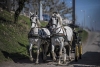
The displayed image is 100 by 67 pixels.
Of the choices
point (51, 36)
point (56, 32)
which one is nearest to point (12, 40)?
point (51, 36)

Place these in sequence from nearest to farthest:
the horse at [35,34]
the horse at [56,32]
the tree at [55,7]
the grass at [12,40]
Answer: the horse at [56,32] < the horse at [35,34] < the grass at [12,40] < the tree at [55,7]

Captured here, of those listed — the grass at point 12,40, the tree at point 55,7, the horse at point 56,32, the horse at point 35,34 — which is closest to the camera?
the horse at point 56,32

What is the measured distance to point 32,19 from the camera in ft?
54.7

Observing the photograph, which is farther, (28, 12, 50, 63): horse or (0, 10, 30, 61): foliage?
(0, 10, 30, 61): foliage

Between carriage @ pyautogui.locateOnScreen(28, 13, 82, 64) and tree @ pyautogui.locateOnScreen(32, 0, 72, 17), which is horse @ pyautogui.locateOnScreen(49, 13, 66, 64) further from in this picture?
tree @ pyautogui.locateOnScreen(32, 0, 72, 17)

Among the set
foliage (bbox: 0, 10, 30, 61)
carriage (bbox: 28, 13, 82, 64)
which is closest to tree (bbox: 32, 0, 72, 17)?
foliage (bbox: 0, 10, 30, 61)

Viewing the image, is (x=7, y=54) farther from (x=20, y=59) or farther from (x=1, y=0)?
(x=1, y=0)

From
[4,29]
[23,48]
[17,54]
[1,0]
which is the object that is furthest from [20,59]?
[1,0]

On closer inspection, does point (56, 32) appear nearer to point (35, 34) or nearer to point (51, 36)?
point (51, 36)

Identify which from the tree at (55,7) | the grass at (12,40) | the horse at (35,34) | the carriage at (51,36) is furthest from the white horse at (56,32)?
the tree at (55,7)

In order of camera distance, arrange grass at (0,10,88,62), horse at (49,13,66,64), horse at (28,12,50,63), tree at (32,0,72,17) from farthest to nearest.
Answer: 1. tree at (32,0,72,17)
2. grass at (0,10,88,62)
3. horse at (28,12,50,63)
4. horse at (49,13,66,64)

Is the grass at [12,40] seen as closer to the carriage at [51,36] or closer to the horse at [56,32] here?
the carriage at [51,36]

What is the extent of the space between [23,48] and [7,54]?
292 cm

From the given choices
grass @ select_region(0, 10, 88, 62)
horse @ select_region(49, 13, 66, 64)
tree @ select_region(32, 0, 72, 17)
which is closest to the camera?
horse @ select_region(49, 13, 66, 64)
